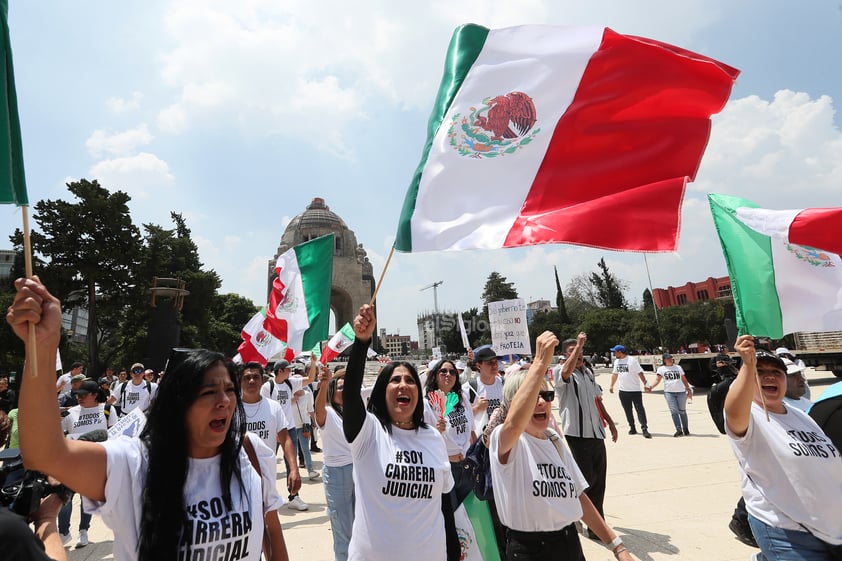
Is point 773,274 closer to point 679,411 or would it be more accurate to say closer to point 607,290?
point 679,411

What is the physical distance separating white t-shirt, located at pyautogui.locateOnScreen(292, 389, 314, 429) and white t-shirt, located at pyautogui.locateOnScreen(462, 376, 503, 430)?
352 cm

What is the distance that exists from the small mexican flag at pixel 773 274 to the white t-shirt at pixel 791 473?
675mm

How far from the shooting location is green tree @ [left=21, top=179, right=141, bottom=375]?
85.8 feet

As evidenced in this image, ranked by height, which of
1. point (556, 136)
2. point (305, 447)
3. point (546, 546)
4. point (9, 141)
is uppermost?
point (556, 136)

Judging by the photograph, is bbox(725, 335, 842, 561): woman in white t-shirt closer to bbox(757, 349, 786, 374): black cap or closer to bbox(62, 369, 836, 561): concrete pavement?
bbox(757, 349, 786, 374): black cap

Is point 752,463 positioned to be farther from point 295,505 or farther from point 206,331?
point 206,331

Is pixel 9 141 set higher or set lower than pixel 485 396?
higher

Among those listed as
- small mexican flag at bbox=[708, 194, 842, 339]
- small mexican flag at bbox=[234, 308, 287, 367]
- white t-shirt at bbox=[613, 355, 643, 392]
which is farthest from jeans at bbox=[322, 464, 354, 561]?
white t-shirt at bbox=[613, 355, 643, 392]

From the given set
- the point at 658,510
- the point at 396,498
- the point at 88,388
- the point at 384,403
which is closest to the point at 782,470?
the point at 396,498

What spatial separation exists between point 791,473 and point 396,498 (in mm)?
2112

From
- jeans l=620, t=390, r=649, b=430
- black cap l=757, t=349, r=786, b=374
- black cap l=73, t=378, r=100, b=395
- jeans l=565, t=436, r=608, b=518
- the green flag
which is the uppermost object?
the green flag

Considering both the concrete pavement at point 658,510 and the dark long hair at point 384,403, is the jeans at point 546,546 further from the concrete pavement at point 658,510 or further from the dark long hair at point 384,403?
the concrete pavement at point 658,510

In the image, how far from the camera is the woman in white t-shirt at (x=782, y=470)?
246 cm

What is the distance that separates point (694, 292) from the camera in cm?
7381
